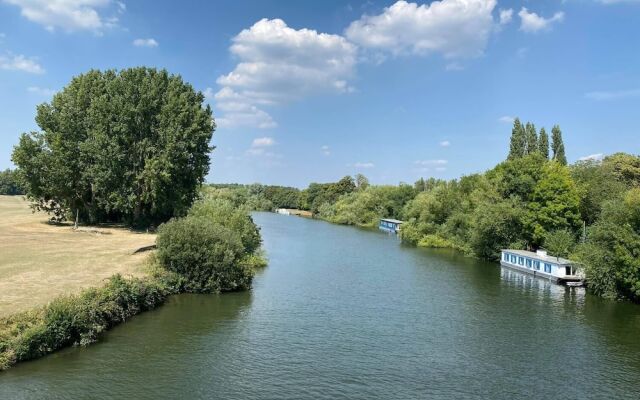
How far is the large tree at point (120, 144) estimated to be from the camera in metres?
61.7

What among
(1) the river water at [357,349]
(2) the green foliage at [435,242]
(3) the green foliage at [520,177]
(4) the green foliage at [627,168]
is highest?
(4) the green foliage at [627,168]

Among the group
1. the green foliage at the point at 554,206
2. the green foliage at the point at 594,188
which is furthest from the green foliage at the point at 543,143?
the green foliage at the point at 554,206

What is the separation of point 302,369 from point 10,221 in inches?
2386

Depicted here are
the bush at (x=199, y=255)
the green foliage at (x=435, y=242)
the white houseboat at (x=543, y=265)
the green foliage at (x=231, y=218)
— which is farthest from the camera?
the green foliage at (x=435, y=242)

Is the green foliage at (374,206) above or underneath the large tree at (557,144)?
underneath

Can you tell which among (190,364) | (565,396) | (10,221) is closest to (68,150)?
(10,221)

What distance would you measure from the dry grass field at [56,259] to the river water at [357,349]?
16.7 feet

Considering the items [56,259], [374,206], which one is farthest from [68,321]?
[374,206]

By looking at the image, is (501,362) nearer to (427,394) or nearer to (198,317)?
(427,394)

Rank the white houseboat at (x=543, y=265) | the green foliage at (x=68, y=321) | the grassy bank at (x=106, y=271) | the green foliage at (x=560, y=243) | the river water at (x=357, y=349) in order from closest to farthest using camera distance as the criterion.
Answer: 1. the river water at (x=357, y=349)
2. the green foliage at (x=68, y=321)
3. the grassy bank at (x=106, y=271)
4. the white houseboat at (x=543, y=265)
5. the green foliage at (x=560, y=243)

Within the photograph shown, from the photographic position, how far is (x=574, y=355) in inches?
1185

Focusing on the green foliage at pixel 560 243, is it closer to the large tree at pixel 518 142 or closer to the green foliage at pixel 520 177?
the green foliage at pixel 520 177

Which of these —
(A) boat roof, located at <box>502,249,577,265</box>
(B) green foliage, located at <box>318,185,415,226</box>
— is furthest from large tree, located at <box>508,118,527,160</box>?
(B) green foliage, located at <box>318,185,415,226</box>

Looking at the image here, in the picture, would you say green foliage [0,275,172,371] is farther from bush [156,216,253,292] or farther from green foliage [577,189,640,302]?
green foliage [577,189,640,302]
